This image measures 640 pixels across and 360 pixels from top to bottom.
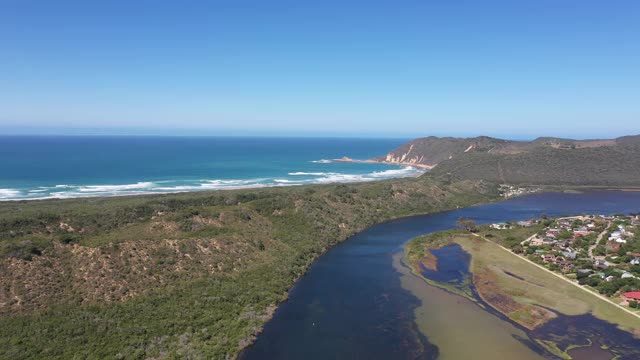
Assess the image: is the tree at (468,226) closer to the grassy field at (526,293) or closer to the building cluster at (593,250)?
the building cluster at (593,250)

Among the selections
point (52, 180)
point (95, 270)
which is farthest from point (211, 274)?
point (52, 180)

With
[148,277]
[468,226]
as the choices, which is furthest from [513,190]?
[148,277]

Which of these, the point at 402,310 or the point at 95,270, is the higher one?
the point at 95,270

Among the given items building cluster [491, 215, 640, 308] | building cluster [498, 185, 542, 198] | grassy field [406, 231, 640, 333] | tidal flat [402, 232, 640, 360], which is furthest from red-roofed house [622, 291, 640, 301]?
building cluster [498, 185, 542, 198]

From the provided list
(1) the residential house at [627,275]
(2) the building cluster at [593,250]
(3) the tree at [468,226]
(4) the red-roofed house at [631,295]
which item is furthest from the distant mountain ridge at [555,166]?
(4) the red-roofed house at [631,295]

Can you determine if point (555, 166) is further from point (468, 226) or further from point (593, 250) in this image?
point (593, 250)

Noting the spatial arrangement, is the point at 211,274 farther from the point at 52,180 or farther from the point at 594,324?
the point at 52,180
